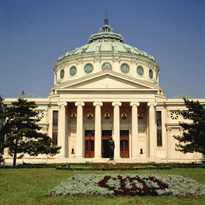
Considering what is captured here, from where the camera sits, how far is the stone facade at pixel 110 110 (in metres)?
51.0

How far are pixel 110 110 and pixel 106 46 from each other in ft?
64.8

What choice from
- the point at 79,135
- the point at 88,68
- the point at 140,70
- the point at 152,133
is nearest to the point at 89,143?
the point at 79,135

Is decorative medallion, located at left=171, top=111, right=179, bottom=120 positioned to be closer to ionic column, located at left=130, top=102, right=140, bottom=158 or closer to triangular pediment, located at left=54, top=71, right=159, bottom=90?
triangular pediment, located at left=54, top=71, right=159, bottom=90

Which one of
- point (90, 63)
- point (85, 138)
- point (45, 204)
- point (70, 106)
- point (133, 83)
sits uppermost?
point (90, 63)

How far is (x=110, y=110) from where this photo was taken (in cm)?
5681

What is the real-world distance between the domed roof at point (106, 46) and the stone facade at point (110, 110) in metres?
0.23

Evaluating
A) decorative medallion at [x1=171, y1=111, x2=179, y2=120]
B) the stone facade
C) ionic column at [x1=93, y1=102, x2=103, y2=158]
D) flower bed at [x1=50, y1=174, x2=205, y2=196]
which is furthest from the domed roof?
flower bed at [x1=50, y1=174, x2=205, y2=196]

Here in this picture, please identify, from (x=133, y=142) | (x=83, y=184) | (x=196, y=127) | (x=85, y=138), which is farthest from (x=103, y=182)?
(x=85, y=138)

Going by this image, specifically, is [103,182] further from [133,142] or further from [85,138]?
[85,138]

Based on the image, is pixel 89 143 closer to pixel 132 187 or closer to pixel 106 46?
pixel 106 46

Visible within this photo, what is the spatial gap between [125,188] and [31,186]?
6.64m

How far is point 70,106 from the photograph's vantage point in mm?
56656

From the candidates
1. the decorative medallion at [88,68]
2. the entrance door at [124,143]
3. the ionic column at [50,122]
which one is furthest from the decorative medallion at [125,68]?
the ionic column at [50,122]

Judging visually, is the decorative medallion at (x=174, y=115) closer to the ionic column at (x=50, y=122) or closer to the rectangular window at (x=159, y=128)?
the rectangular window at (x=159, y=128)
